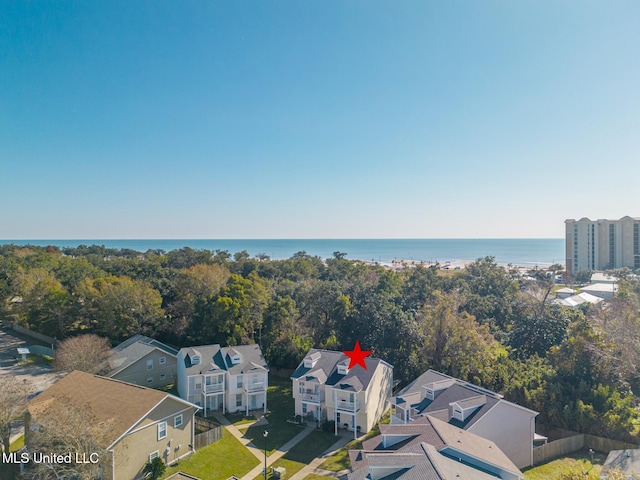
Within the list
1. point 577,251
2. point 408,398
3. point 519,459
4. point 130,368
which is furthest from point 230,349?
point 577,251

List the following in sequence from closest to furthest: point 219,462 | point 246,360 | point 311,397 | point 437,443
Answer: point 437,443
point 219,462
point 311,397
point 246,360

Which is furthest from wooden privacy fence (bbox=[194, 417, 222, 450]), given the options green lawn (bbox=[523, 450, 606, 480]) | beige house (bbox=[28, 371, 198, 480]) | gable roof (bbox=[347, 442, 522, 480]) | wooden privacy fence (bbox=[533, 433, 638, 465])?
wooden privacy fence (bbox=[533, 433, 638, 465])

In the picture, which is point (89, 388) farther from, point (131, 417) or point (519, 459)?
point (519, 459)

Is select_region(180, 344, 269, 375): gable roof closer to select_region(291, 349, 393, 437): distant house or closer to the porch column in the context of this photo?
select_region(291, 349, 393, 437): distant house

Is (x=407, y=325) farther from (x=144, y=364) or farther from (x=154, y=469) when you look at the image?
(x=144, y=364)

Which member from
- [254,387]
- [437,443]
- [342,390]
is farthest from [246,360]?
[437,443]

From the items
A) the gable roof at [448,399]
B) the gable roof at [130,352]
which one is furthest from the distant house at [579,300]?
the gable roof at [130,352]

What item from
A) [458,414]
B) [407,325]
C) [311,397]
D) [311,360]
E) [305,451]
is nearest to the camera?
[458,414]
